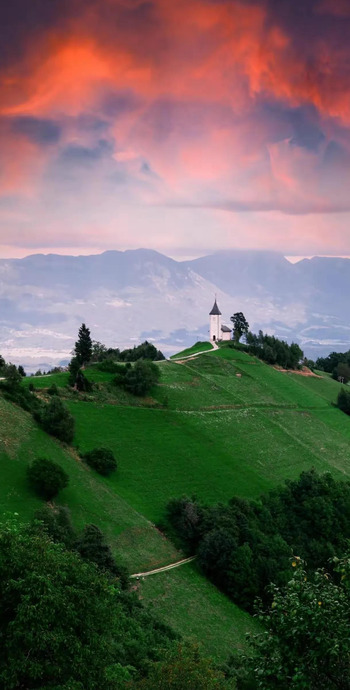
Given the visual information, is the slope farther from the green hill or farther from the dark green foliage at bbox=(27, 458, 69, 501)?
the dark green foliage at bbox=(27, 458, 69, 501)

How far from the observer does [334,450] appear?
90625 mm

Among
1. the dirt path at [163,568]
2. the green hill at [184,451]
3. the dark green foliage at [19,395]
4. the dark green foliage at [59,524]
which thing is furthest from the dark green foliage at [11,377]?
the dirt path at [163,568]

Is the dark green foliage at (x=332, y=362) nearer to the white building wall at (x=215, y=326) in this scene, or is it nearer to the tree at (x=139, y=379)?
the white building wall at (x=215, y=326)

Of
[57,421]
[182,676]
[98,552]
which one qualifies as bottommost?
[98,552]

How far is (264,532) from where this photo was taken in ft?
193

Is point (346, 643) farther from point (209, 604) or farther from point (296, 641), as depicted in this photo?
point (209, 604)

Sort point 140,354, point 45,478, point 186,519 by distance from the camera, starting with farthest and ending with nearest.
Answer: point 140,354 → point 186,519 → point 45,478

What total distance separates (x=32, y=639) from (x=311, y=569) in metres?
41.5

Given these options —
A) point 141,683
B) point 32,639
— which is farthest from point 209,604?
point 32,639

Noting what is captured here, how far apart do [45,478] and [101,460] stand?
447 inches

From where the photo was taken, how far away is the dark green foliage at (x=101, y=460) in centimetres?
6156

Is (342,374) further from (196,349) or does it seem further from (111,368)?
(111,368)

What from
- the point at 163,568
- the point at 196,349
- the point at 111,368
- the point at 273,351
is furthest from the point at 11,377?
the point at 273,351

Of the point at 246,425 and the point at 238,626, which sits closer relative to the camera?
the point at 238,626
